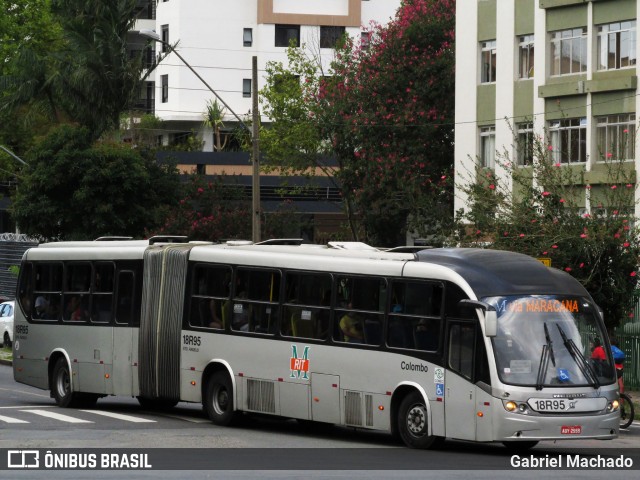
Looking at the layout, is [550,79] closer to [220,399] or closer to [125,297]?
[125,297]

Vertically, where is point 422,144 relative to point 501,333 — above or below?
above

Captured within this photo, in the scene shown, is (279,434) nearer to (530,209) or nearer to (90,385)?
(90,385)

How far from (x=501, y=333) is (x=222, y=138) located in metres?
76.6

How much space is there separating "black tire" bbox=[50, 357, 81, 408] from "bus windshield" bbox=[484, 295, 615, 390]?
9.97m

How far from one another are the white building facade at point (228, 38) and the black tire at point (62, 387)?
64.3 metres

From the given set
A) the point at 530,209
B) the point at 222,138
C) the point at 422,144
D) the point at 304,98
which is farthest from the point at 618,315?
the point at 222,138

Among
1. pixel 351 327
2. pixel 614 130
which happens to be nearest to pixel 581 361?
pixel 351 327

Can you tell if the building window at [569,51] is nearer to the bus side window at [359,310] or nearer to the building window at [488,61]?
the building window at [488,61]

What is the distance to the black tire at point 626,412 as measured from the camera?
22.7 m

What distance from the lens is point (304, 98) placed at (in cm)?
6462

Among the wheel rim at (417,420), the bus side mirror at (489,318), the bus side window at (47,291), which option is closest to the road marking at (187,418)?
the bus side window at (47,291)

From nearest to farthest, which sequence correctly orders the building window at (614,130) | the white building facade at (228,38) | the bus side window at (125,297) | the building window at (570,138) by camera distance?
the bus side window at (125,297)
the building window at (614,130)
the building window at (570,138)
the white building facade at (228,38)

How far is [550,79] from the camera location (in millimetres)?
42625

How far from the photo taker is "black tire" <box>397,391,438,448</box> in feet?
61.0
